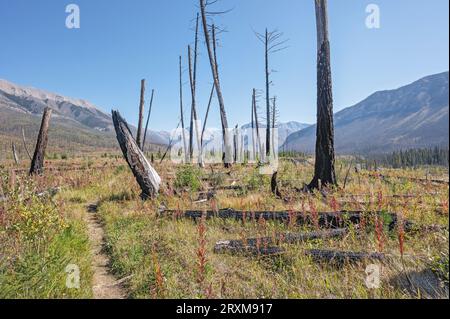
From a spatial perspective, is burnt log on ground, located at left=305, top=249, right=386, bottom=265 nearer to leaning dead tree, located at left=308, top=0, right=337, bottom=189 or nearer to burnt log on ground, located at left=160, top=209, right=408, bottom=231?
burnt log on ground, located at left=160, top=209, right=408, bottom=231

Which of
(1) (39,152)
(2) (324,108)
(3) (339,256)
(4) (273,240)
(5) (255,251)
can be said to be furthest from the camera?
(1) (39,152)

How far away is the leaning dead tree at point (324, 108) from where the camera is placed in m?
7.82

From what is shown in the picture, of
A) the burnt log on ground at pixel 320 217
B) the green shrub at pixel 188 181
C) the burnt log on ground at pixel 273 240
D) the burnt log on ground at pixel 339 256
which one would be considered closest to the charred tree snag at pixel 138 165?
the green shrub at pixel 188 181

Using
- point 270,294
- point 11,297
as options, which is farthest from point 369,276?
point 11,297

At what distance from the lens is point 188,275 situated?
348cm

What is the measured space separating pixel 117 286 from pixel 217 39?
17070mm

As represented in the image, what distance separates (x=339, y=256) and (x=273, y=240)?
0.96 meters

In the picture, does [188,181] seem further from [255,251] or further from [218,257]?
[255,251]

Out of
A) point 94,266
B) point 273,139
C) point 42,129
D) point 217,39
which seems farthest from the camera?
point 273,139

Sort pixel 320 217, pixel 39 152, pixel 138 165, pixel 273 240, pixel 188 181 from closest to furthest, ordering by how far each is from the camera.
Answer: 1. pixel 273 240
2. pixel 320 217
3. pixel 138 165
4. pixel 188 181
5. pixel 39 152

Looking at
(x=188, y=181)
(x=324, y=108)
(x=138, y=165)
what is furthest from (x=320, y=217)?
(x=138, y=165)

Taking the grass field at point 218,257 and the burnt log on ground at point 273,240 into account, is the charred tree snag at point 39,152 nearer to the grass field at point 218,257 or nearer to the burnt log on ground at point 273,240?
the grass field at point 218,257

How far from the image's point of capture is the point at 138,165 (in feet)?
27.8
